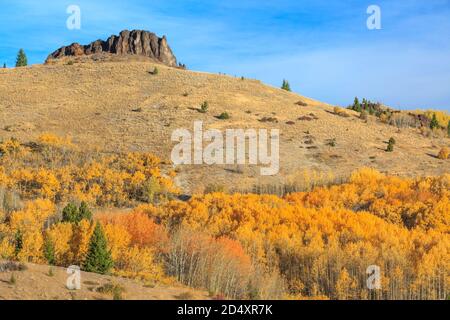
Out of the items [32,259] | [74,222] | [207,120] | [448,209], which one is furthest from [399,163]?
[32,259]

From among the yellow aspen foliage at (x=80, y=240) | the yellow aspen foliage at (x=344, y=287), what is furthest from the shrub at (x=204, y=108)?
the yellow aspen foliage at (x=344, y=287)

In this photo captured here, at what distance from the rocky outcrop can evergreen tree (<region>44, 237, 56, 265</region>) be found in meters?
98.6

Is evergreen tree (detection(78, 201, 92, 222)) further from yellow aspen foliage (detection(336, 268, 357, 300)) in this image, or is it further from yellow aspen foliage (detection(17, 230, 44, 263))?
yellow aspen foliage (detection(336, 268, 357, 300))

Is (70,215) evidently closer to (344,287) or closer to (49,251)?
(49,251)

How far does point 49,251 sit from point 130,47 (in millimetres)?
103061

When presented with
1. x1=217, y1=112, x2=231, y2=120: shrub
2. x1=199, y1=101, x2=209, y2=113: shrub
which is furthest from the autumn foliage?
x1=199, y1=101, x2=209, y2=113: shrub

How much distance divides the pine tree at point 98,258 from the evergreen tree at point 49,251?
12.2 feet

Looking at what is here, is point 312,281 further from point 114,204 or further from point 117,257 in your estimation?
point 114,204

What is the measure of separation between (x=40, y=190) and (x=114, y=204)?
22.0 feet

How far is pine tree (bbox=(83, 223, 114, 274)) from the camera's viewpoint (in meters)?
27.2

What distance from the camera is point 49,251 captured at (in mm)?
31125

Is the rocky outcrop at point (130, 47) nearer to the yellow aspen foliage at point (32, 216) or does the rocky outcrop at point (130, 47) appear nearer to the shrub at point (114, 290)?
the yellow aspen foliage at point (32, 216)

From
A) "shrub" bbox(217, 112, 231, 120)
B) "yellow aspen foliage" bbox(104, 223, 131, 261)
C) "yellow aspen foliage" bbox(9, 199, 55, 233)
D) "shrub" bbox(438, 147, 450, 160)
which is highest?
"shrub" bbox(217, 112, 231, 120)

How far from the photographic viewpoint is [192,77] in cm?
9719
